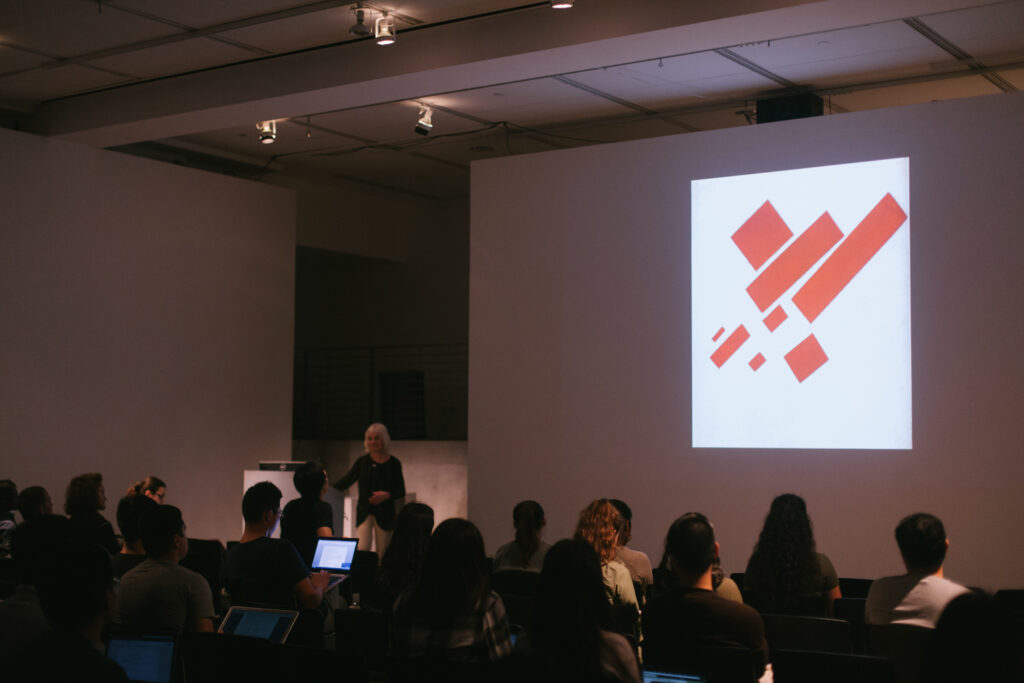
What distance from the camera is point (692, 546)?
3.00 m

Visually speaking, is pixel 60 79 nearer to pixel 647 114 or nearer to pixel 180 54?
pixel 180 54

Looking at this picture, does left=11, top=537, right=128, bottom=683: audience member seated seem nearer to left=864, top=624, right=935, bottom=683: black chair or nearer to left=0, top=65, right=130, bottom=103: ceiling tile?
left=864, top=624, right=935, bottom=683: black chair

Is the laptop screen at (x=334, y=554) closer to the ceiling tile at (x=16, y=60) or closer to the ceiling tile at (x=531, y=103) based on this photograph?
the ceiling tile at (x=531, y=103)

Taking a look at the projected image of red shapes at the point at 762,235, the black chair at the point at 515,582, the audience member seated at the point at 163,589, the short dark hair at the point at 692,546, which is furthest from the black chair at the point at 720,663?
the projected image of red shapes at the point at 762,235

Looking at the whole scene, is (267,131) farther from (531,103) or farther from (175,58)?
(531,103)

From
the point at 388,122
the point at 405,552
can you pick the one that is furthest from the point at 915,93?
the point at 405,552

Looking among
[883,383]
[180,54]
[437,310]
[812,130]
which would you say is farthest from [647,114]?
[437,310]

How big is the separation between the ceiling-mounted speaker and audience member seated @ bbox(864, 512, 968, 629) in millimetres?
4935

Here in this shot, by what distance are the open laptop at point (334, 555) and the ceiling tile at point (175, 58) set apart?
339 cm

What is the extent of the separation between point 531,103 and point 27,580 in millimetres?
5896

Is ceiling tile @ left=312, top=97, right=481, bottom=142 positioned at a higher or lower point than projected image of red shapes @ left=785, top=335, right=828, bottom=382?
higher

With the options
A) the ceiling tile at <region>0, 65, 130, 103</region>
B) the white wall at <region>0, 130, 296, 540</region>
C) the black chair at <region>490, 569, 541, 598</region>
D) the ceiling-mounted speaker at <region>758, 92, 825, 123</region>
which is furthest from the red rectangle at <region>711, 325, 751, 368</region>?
the ceiling tile at <region>0, 65, 130, 103</region>

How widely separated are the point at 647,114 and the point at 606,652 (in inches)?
263

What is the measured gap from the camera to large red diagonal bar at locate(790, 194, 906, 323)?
6.74m
